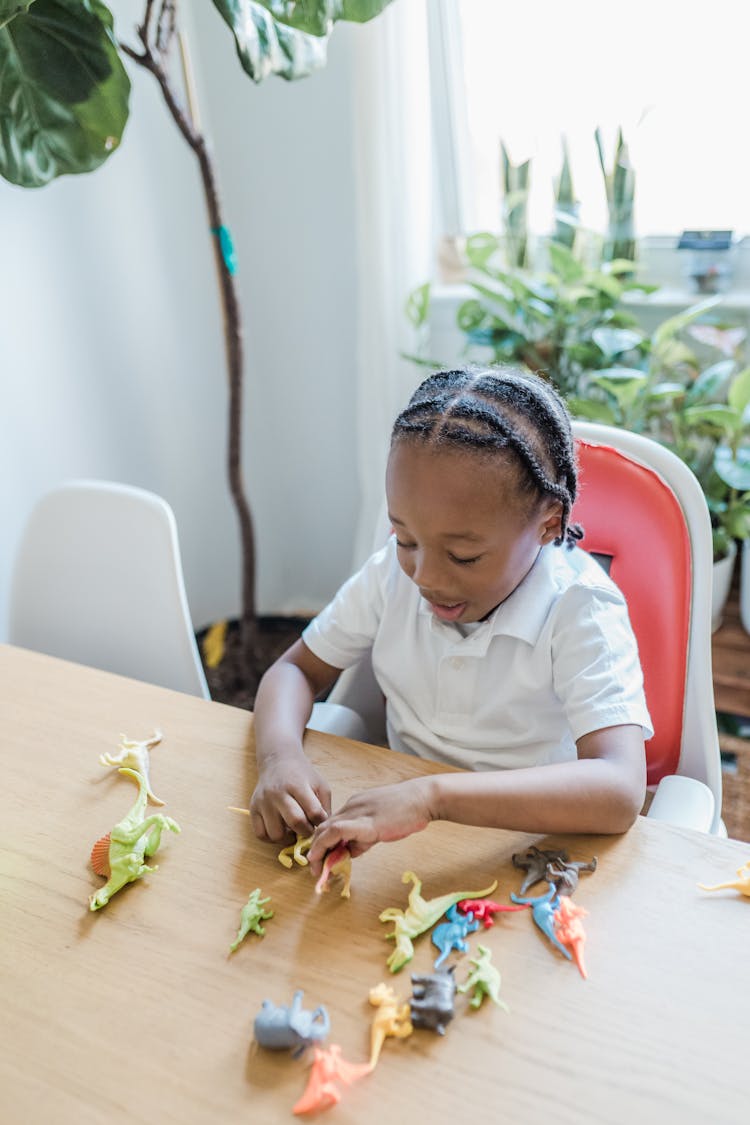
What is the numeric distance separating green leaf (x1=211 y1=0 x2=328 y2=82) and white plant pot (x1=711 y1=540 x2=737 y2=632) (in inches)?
48.7

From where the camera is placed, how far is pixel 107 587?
1.38 metres

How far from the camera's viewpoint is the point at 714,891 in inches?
28.6

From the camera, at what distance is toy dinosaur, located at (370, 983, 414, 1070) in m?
0.62

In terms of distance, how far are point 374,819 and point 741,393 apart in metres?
1.26

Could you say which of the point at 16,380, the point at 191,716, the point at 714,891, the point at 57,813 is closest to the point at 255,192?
the point at 16,380

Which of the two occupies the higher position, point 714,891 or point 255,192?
point 255,192

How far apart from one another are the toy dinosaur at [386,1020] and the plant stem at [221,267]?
4.40 ft

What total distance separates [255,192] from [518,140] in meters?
0.64

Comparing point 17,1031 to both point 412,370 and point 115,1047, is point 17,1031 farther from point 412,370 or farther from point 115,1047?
point 412,370

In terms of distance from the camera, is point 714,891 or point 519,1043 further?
point 714,891

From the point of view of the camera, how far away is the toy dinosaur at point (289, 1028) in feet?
2.02

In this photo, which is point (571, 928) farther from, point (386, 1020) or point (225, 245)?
point (225, 245)

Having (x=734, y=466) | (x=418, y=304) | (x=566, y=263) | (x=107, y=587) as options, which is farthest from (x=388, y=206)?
(x=107, y=587)

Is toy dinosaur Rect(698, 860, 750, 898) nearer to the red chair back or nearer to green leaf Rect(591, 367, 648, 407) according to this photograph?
the red chair back
